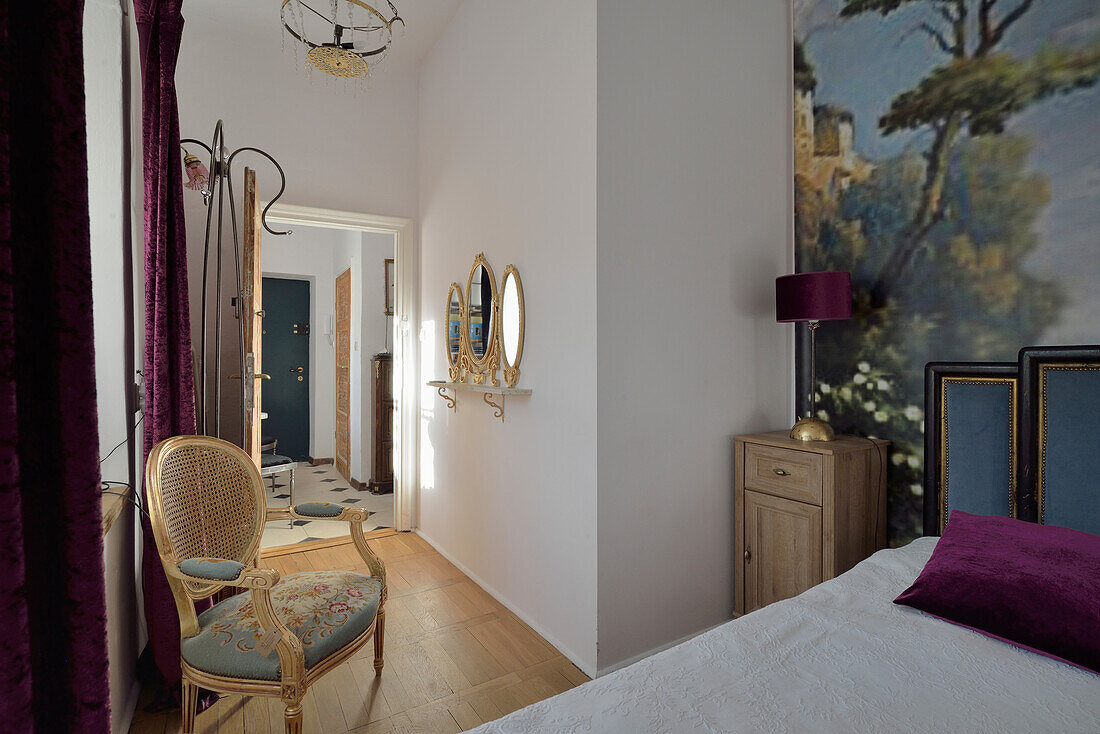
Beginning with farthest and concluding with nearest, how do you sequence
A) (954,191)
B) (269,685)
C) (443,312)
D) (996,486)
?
(443,312), (954,191), (996,486), (269,685)

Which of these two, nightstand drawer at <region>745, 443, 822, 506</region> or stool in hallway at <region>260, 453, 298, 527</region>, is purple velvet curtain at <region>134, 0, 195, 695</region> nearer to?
nightstand drawer at <region>745, 443, 822, 506</region>

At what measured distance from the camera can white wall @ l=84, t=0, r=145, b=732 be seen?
5.97ft

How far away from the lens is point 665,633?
2492 millimetres

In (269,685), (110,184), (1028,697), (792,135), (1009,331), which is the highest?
(792,135)

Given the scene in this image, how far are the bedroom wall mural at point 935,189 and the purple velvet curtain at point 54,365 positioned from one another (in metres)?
2.67

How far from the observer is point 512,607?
115 inches

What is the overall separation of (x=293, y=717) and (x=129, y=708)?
843mm

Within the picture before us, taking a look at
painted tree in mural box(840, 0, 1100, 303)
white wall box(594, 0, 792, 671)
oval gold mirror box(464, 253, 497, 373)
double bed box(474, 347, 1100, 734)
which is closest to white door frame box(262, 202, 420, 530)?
oval gold mirror box(464, 253, 497, 373)

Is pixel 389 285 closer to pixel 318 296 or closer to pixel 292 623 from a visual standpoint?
pixel 318 296

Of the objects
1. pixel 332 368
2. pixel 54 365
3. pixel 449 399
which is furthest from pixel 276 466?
pixel 54 365

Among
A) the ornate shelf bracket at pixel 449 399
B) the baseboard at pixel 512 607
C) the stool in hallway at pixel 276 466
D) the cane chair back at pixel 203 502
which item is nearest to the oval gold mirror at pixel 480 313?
the ornate shelf bracket at pixel 449 399

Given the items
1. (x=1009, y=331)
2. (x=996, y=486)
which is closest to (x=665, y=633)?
(x=996, y=486)

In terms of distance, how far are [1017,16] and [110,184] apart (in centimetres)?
325

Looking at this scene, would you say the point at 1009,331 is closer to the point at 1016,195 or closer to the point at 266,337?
the point at 1016,195
